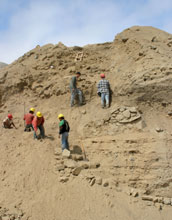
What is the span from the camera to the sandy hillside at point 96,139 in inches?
199

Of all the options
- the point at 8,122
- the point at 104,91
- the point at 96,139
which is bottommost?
the point at 96,139

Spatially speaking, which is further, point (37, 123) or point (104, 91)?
point (104, 91)

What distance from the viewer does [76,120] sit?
326 inches

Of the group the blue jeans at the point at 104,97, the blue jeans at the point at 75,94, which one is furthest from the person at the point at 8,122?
the blue jeans at the point at 104,97

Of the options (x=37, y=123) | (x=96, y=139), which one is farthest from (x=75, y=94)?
(x=96, y=139)

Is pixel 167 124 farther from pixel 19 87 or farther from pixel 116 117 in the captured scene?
pixel 19 87

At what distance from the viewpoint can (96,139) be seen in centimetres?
691

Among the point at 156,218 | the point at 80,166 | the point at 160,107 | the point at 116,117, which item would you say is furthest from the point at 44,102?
the point at 156,218

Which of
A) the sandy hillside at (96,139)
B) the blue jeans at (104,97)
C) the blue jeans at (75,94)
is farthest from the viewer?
the blue jeans at (75,94)

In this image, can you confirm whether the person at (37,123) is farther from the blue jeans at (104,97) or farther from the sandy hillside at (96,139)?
the blue jeans at (104,97)

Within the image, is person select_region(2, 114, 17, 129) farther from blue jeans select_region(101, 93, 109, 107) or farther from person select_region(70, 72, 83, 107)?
blue jeans select_region(101, 93, 109, 107)

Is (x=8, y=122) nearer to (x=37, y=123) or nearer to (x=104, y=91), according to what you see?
(x=37, y=123)

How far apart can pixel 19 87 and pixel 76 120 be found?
402 centimetres

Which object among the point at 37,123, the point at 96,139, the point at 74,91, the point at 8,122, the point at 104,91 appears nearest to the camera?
the point at 96,139
